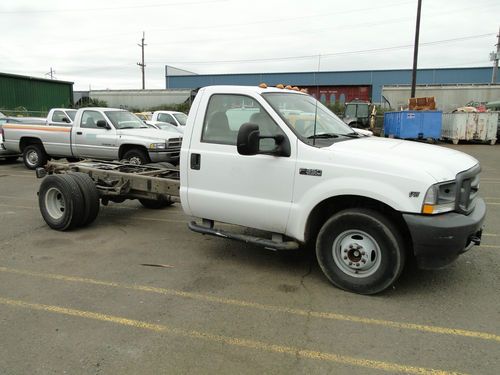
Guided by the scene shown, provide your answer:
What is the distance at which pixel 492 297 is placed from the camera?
4.21 m

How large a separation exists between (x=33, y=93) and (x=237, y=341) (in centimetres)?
3850

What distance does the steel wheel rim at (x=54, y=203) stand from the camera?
21.4 ft

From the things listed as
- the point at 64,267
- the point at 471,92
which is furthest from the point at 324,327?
the point at 471,92

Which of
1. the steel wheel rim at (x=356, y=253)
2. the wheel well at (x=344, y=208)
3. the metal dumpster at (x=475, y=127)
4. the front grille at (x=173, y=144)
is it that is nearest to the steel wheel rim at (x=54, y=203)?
the wheel well at (x=344, y=208)

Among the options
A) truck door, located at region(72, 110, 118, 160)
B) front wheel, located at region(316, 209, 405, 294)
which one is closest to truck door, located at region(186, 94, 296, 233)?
front wheel, located at region(316, 209, 405, 294)

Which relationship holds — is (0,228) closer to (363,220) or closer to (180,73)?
(363,220)

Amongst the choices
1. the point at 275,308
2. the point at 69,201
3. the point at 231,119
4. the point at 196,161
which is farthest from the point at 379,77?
the point at 275,308

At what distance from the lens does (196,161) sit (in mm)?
4984

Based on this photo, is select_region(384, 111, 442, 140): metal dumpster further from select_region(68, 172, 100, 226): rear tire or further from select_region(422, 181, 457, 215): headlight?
select_region(422, 181, 457, 215): headlight

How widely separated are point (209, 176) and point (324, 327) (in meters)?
2.07

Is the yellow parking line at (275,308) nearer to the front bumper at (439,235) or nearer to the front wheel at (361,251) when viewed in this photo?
the front wheel at (361,251)

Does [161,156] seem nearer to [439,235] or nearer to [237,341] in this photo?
[237,341]

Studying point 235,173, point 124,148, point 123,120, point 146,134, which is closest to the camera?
point 235,173

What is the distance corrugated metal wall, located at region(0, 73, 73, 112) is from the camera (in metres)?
33.6
